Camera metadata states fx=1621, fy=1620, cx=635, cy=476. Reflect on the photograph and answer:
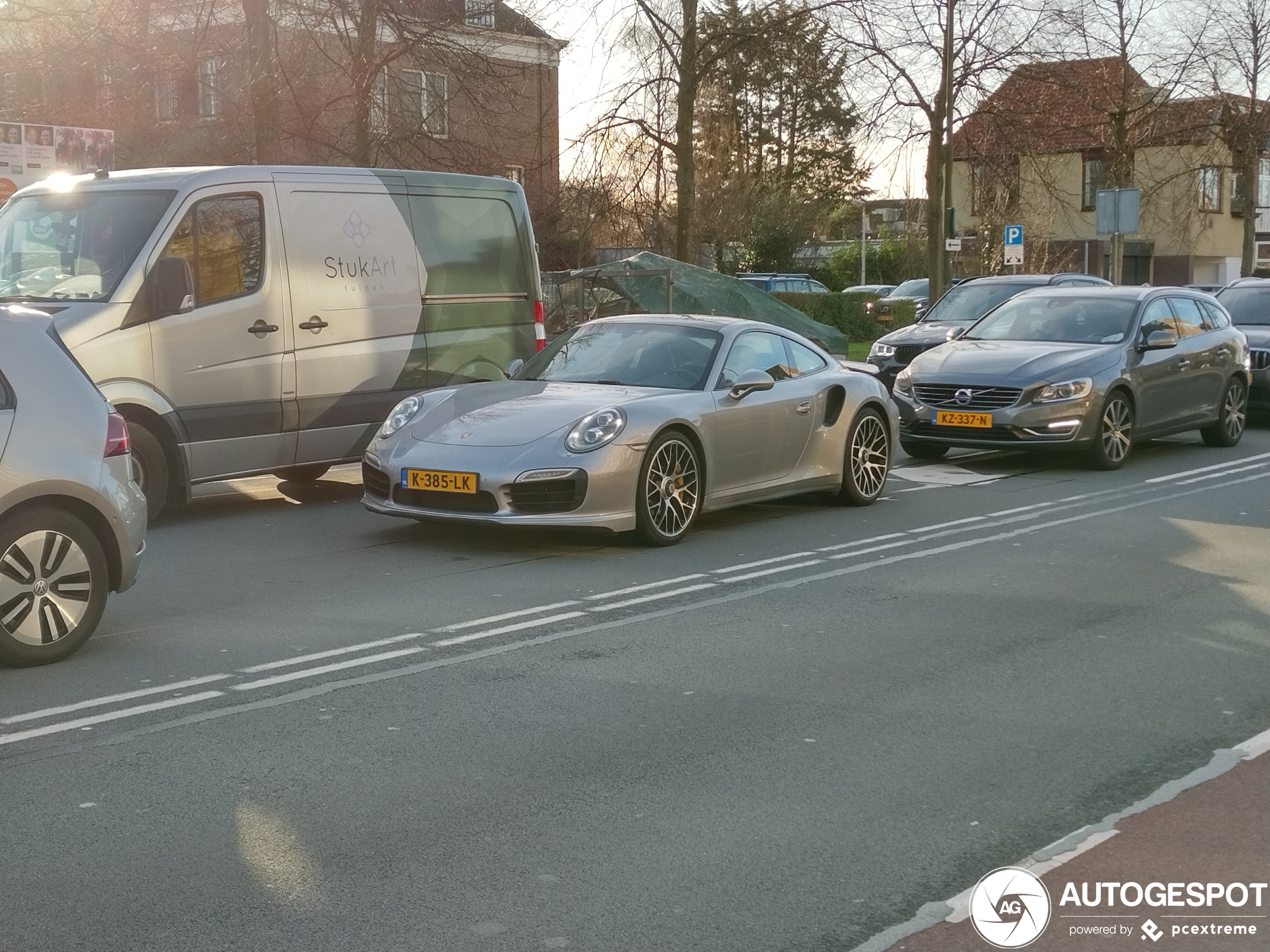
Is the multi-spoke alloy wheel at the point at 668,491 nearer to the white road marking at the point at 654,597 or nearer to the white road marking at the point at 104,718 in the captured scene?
the white road marking at the point at 654,597

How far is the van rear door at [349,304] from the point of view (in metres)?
11.5

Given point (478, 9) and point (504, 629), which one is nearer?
point (504, 629)

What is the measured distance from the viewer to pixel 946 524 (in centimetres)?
1091

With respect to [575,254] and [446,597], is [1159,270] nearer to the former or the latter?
[575,254]

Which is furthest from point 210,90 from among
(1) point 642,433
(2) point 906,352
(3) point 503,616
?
(3) point 503,616

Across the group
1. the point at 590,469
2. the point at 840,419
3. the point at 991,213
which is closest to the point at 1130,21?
the point at 991,213

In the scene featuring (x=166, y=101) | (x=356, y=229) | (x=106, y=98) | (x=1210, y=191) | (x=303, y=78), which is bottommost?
(x=356, y=229)

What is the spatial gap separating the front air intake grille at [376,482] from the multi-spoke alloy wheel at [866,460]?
346 cm

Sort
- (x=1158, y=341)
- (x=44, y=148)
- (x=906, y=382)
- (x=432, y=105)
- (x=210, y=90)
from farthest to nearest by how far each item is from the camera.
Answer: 1. (x=210, y=90)
2. (x=432, y=105)
3. (x=44, y=148)
4. (x=1158, y=341)
5. (x=906, y=382)

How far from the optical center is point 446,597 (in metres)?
8.09

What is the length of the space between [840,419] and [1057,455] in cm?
462

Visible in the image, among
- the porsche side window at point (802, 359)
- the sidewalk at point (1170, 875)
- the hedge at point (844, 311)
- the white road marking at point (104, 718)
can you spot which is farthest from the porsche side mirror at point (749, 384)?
the hedge at point (844, 311)

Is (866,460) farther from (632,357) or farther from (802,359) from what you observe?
(632,357)

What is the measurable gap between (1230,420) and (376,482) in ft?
32.0
